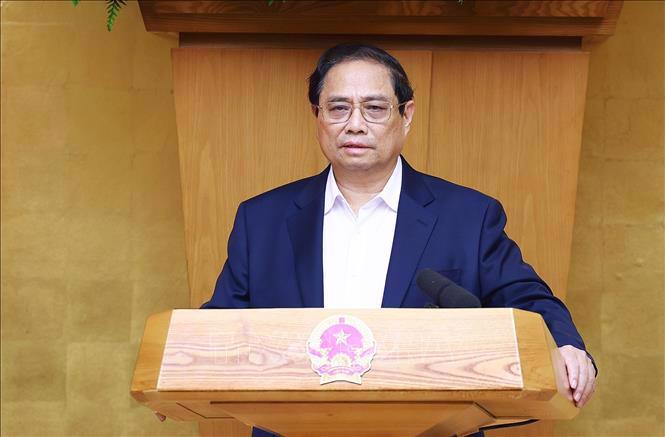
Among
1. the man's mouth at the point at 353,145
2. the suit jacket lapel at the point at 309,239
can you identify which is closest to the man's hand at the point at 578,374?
Result: the suit jacket lapel at the point at 309,239

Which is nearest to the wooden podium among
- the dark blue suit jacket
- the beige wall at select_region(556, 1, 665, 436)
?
the dark blue suit jacket

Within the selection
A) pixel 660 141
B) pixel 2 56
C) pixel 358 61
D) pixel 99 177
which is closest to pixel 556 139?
pixel 660 141

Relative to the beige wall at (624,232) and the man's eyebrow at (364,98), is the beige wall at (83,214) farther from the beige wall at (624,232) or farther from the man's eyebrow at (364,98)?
the man's eyebrow at (364,98)

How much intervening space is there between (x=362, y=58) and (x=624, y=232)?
1888mm

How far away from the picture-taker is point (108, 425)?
4.37m

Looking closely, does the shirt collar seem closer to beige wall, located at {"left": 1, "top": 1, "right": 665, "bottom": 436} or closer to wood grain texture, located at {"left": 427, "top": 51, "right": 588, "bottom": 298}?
wood grain texture, located at {"left": 427, "top": 51, "right": 588, "bottom": 298}

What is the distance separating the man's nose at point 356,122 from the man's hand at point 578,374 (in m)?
0.73

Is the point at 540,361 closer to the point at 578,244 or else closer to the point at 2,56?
the point at 578,244

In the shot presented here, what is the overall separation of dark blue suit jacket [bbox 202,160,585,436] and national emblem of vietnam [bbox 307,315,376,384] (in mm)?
599

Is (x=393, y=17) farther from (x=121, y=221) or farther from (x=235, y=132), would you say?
(x=121, y=221)

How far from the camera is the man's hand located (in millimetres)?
2199

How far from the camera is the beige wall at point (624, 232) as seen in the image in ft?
14.0

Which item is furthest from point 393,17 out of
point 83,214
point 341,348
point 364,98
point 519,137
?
point 341,348

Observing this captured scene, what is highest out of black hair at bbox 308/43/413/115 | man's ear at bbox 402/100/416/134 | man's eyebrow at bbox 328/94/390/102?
black hair at bbox 308/43/413/115
